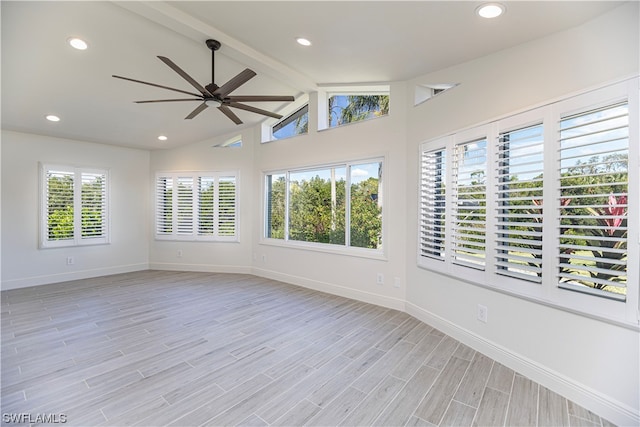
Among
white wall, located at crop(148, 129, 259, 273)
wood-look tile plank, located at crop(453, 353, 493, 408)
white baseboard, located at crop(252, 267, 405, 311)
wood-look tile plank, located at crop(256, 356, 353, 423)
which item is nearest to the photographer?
wood-look tile plank, located at crop(256, 356, 353, 423)

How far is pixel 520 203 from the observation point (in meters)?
2.53

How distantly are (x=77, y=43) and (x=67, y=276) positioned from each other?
4.46 metres

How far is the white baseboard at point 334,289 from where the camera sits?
4.02 m

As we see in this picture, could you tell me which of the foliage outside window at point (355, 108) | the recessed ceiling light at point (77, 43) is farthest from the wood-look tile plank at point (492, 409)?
the recessed ceiling light at point (77, 43)

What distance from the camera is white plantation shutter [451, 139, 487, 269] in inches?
112

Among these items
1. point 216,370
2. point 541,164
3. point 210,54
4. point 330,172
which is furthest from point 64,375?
point 541,164

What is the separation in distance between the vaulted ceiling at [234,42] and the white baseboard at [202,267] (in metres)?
3.23

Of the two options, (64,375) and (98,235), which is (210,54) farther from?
(98,235)

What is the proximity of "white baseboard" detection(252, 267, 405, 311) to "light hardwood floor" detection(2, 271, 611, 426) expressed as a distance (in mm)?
→ 200

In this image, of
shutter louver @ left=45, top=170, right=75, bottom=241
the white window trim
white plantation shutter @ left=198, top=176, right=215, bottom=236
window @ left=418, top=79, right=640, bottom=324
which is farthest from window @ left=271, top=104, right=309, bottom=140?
shutter louver @ left=45, top=170, right=75, bottom=241

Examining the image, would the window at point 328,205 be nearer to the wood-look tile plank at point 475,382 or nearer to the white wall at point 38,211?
the wood-look tile plank at point 475,382

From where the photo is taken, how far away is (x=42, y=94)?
381cm

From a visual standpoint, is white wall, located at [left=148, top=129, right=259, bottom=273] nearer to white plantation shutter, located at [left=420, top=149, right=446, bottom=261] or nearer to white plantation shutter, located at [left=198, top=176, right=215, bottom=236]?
white plantation shutter, located at [left=198, top=176, right=215, bottom=236]

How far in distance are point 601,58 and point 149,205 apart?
739 cm
